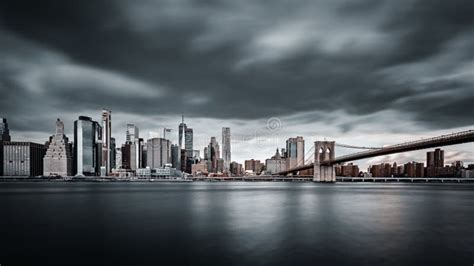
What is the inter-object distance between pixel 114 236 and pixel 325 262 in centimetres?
1296

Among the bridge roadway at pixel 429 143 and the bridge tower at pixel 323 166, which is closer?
the bridge roadway at pixel 429 143

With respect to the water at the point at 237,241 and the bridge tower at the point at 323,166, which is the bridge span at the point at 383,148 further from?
the water at the point at 237,241

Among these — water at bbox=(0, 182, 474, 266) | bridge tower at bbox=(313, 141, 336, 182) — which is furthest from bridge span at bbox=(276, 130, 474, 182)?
water at bbox=(0, 182, 474, 266)

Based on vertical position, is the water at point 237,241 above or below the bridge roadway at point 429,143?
below

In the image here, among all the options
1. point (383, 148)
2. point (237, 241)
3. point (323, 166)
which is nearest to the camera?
point (237, 241)

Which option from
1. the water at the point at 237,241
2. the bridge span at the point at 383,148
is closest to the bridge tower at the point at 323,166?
the bridge span at the point at 383,148

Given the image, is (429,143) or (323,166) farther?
(323,166)

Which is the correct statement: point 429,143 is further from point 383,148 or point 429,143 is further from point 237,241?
point 237,241

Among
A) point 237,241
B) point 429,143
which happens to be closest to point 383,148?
point 429,143

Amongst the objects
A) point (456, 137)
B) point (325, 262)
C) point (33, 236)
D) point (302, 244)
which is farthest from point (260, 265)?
point (456, 137)

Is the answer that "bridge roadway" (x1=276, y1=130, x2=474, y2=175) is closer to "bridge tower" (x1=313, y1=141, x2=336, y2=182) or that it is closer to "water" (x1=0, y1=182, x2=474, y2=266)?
"bridge tower" (x1=313, y1=141, x2=336, y2=182)

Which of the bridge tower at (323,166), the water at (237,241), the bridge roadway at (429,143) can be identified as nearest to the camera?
the water at (237,241)

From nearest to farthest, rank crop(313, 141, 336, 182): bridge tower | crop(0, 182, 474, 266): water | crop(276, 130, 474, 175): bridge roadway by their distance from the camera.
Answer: crop(0, 182, 474, 266): water, crop(276, 130, 474, 175): bridge roadway, crop(313, 141, 336, 182): bridge tower

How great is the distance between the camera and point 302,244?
60.9ft
